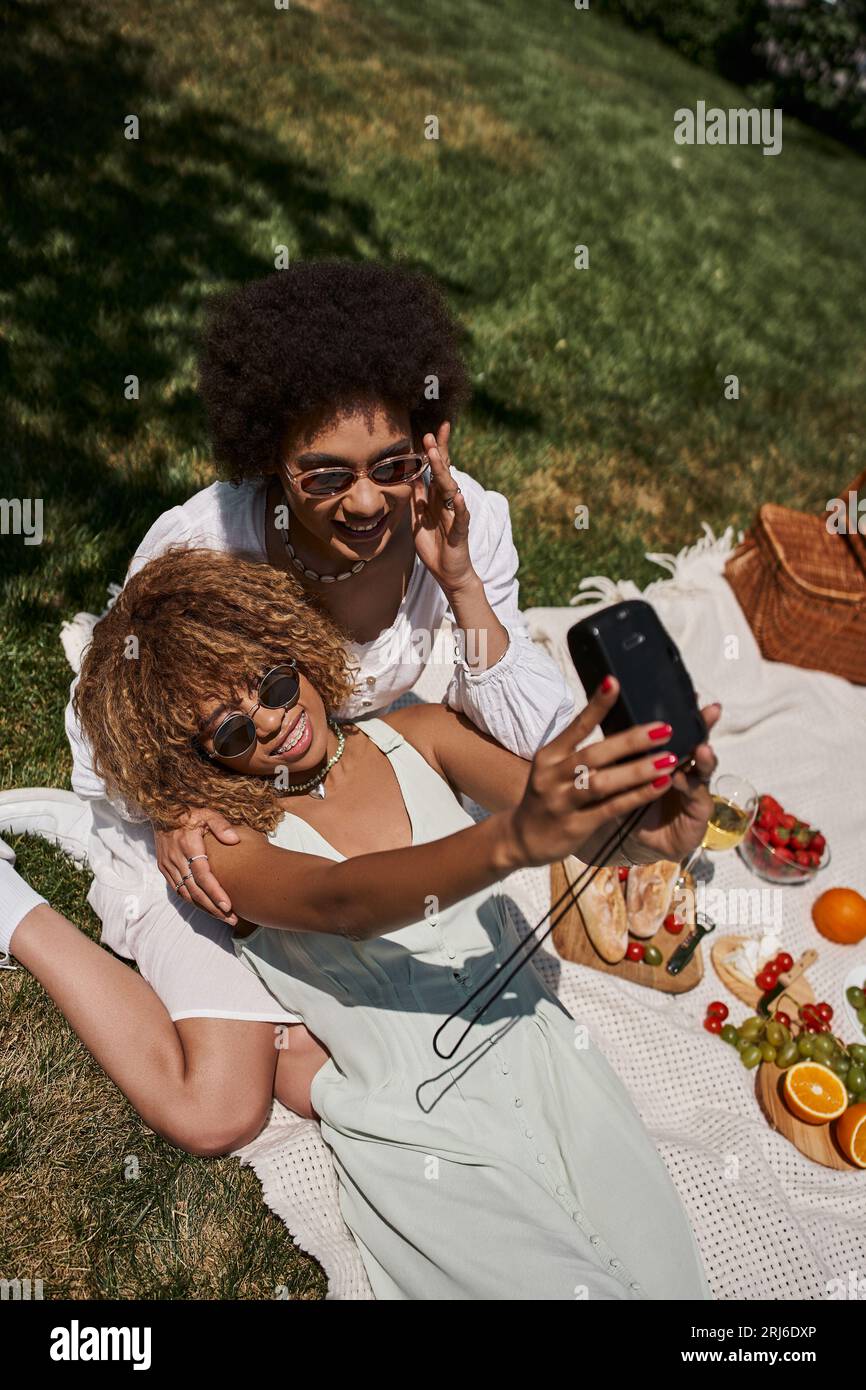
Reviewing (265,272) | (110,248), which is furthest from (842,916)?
(110,248)

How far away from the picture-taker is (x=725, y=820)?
12.5 ft

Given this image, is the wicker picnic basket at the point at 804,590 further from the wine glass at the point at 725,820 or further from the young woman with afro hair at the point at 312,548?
the young woman with afro hair at the point at 312,548

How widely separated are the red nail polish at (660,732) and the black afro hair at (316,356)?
142 cm

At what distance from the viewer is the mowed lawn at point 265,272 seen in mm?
2867

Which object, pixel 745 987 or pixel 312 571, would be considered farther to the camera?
pixel 745 987

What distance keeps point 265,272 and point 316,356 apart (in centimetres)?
369

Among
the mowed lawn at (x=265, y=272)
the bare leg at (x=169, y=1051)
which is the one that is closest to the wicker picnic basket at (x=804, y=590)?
the mowed lawn at (x=265, y=272)

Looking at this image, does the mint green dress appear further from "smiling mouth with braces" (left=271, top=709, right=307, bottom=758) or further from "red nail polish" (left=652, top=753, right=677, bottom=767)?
"red nail polish" (left=652, top=753, right=677, bottom=767)

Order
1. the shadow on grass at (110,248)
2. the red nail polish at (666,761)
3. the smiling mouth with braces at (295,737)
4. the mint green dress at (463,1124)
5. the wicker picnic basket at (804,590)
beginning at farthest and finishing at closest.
→ the wicker picnic basket at (804,590)
the shadow on grass at (110,248)
the smiling mouth with braces at (295,737)
the mint green dress at (463,1124)
the red nail polish at (666,761)

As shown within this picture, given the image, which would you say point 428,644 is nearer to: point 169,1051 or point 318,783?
point 318,783

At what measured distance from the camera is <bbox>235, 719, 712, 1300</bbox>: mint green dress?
238 cm

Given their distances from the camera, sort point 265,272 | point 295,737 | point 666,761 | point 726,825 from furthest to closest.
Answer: point 265,272 → point 726,825 → point 295,737 → point 666,761
